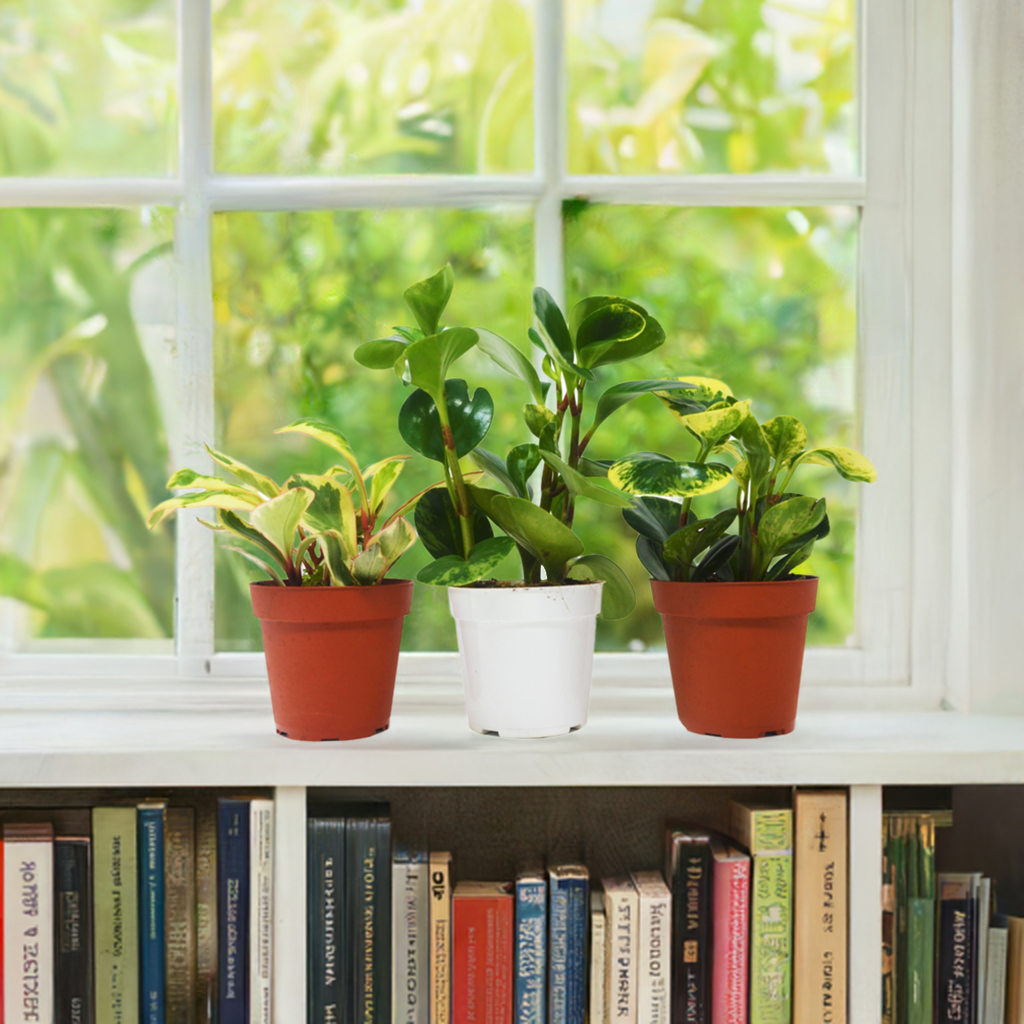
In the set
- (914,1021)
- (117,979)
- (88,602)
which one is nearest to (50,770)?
(117,979)

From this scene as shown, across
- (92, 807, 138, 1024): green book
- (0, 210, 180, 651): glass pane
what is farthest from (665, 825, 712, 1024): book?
(0, 210, 180, 651): glass pane

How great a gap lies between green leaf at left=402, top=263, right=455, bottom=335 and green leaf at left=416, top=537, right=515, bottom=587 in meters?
0.18

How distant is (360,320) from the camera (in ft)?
3.93

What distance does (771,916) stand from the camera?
0.92 meters

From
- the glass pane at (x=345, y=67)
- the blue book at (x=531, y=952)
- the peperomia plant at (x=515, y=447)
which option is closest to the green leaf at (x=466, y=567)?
the peperomia plant at (x=515, y=447)

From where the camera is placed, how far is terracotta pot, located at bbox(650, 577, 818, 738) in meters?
0.94

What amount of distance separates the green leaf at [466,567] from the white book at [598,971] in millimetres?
380

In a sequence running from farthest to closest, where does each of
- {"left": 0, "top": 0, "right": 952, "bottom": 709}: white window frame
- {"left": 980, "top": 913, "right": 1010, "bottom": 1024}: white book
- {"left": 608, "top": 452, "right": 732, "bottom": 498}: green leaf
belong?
{"left": 0, "top": 0, "right": 952, "bottom": 709}: white window frame, {"left": 980, "top": 913, "right": 1010, "bottom": 1024}: white book, {"left": 608, "top": 452, "right": 732, "bottom": 498}: green leaf

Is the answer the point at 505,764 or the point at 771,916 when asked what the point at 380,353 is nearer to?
the point at 505,764

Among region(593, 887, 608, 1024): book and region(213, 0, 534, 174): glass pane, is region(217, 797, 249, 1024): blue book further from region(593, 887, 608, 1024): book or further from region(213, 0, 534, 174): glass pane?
region(213, 0, 534, 174): glass pane

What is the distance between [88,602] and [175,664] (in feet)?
0.49

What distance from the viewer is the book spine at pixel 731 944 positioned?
914 millimetres

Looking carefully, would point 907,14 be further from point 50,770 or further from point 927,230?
point 50,770

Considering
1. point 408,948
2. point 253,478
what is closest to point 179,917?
point 408,948
